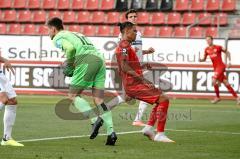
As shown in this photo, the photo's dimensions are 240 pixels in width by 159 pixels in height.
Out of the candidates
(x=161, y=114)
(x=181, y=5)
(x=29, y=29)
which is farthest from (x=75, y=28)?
(x=161, y=114)

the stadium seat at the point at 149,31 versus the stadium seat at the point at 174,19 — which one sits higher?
the stadium seat at the point at 174,19

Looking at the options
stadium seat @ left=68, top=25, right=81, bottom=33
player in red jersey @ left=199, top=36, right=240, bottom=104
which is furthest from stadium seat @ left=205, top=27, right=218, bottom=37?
stadium seat @ left=68, top=25, right=81, bottom=33

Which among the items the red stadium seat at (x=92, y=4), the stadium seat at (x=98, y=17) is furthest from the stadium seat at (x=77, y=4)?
the stadium seat at (x=98, y=17)

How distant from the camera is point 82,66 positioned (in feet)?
41.9

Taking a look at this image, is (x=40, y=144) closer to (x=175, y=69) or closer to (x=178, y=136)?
(x=178, y=136)

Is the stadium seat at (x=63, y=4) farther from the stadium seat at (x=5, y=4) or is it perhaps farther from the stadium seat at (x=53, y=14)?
the stadium seat at (x=5, y=4)

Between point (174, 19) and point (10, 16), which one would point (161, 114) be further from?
point (10, 16)

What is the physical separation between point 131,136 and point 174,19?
55.2ft

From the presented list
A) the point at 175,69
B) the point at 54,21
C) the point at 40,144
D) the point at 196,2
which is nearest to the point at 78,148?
the point at 40,144

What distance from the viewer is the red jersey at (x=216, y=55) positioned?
82.4 ft

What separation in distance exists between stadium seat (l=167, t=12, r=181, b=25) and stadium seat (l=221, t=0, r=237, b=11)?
1.71 metres

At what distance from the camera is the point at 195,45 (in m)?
26.5

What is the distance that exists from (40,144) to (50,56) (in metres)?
15.5

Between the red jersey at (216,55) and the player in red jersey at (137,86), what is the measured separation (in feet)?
40.0
